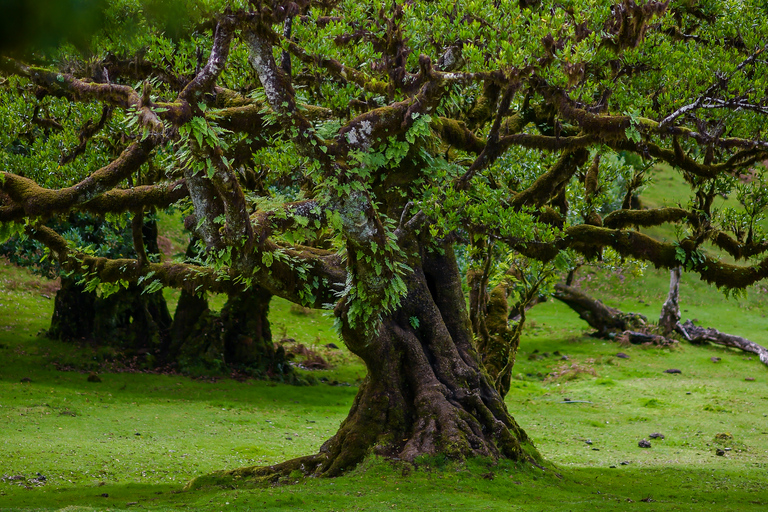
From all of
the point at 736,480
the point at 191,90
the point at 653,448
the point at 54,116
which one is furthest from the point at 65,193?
the point at 653,448

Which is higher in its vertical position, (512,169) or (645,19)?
(645,19)

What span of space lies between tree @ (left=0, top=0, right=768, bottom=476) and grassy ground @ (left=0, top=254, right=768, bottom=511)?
55.3 inches

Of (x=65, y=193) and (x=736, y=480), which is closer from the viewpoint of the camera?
(x=65, y=193)

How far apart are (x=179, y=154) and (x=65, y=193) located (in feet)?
8.64

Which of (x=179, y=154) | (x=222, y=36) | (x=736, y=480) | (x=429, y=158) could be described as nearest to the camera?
(x=222, y=36)

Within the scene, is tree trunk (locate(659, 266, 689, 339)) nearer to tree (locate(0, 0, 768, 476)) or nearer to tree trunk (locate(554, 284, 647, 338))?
tree trunk (locate(554, 284, 647, 338))

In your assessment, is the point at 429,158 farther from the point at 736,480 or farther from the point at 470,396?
the point at 736,480

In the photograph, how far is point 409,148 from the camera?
37.2 feet

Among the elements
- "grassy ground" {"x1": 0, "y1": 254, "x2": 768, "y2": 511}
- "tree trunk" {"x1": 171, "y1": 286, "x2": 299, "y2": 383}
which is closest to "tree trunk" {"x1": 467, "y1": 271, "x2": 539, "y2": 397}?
"grassy ground" {"x1": 0, "y1": 254, "x2": 768, "y2": 511}

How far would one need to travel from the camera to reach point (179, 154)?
9.35 m

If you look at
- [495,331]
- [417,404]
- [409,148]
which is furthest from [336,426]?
A: [409,148]

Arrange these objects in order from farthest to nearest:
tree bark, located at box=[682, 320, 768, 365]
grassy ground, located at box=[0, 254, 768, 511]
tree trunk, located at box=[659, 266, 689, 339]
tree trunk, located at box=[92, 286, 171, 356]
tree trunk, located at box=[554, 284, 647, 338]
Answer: tree trunk, located at box=[554, 284, 647, 338], tree trunk, located at box=[659, 266, 689, 339], tree bark, located at box=[682, 320, 768, 365], tree trunk, located at box=[92, 286, 171, 356], grassy ground, located at box=[0, 254, 768, 511]

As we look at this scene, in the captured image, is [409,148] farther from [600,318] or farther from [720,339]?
[720,339]

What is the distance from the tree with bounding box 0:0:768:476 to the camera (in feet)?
31.4
